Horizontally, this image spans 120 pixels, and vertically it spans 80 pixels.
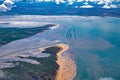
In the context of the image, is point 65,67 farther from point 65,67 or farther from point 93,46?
point 93,46

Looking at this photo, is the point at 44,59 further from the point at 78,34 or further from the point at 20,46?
the point at 78,34

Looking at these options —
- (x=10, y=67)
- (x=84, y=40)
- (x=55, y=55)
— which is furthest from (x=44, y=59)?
(x=84, y=40)

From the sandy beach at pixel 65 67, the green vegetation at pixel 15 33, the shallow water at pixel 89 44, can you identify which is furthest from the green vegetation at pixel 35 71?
the green vegetation at pixel 15 33

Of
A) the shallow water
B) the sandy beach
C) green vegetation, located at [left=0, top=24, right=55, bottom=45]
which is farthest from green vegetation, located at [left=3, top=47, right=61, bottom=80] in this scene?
green vegetation, located at [left=0, top=24, right=55, bottom=45]

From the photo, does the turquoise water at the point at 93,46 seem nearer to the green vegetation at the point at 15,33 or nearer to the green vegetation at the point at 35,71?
the green vegetation at the point at 35,71

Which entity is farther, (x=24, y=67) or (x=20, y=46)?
(x=20, y=46)

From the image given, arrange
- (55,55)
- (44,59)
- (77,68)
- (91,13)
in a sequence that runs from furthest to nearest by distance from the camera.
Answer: (91,13) < (55,55) < (44,59) < (77,68)

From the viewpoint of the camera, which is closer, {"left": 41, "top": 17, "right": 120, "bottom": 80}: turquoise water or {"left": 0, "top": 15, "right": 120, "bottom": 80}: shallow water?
{"left": 41, "top": 17, "right": 120, "bottom": 80}: turquoise water

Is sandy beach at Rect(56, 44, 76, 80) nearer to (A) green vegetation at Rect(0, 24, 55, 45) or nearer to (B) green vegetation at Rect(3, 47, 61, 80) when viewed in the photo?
(B) green vegetation at Rect(3, 47, 61, 80)
